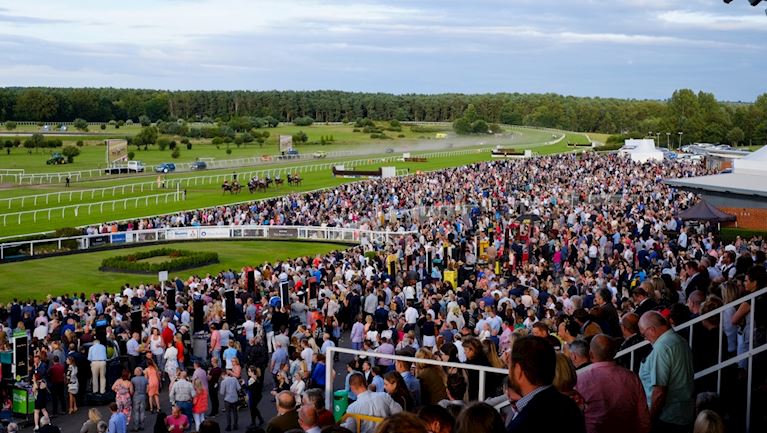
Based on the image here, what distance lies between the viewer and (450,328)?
43.9 feet

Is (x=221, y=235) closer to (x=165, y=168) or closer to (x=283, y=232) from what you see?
(x=283, y=232)

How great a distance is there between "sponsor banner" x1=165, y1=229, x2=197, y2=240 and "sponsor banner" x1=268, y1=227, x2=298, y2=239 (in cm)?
299

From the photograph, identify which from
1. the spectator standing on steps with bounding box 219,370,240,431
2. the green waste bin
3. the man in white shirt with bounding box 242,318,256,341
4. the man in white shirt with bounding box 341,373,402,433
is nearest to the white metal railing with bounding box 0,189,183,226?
the man in white shirt with bounding box 242,318,256,341

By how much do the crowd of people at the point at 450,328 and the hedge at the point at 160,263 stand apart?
4585 millimetres

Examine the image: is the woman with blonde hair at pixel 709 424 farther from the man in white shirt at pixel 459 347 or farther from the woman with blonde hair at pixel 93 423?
the woman with blonde hair at pixel 93 423

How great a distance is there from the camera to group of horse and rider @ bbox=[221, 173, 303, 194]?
52375mm

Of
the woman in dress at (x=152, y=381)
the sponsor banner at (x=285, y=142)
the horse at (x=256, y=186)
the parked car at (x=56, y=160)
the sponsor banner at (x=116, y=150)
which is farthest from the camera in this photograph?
the sponsor banner at (x=285, y=142)

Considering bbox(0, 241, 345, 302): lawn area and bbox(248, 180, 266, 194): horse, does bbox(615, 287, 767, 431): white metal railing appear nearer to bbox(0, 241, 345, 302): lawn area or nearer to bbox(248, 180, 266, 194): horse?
bbox(0, 241, 345, 302): lawn area

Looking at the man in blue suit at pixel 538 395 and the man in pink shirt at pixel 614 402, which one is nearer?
the man in blue suit at pixel 538 395

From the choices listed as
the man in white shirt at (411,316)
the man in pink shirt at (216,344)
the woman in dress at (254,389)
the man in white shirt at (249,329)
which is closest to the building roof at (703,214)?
the man in white shirt at (411,316)

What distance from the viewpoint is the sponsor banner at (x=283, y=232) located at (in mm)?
36750

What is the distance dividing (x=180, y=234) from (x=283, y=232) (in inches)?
155

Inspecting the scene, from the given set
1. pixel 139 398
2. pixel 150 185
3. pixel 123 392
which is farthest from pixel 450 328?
pixel 150 185

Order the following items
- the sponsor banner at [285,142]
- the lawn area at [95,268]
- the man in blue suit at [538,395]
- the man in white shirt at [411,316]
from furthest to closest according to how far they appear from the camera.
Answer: the sponsor banner at [285,142] → the lawn area at [95,268] → the man in white shirt at [411,316] → the man in blue suit at [538,395]
